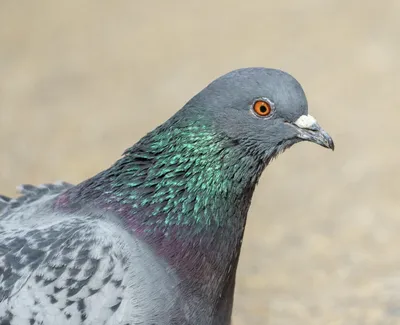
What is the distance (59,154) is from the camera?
8.73m

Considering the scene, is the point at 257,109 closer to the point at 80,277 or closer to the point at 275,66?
the point at 80,277

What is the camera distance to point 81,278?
4.96m

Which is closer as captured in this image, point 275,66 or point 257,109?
point 257,109

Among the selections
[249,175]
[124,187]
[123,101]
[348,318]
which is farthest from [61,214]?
[123,101]

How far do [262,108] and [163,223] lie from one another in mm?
911

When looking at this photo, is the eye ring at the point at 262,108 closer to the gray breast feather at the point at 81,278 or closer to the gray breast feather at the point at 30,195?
the gray breast feather at the point at 81,278

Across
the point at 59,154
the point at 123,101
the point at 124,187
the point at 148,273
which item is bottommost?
the point at 148,273

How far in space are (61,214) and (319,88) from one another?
4.65m

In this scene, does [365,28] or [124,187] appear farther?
[365,28]

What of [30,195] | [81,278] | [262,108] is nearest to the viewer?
[81,278]

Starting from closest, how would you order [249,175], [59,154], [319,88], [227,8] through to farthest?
[249,175] → [59,154] → [319,88] → [227,8]

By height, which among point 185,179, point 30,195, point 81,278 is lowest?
point 81,278

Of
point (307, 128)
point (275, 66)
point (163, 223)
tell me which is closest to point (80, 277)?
point (163, 223)

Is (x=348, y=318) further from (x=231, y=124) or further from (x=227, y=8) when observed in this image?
(x=227, y=8)
